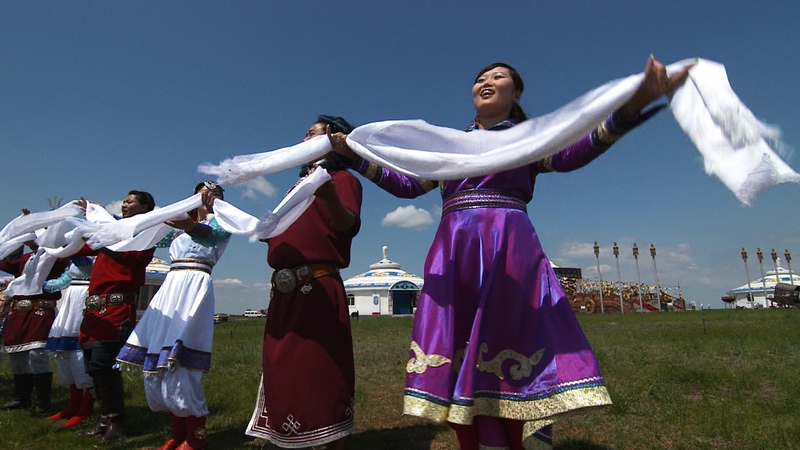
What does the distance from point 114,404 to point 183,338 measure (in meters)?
1.53

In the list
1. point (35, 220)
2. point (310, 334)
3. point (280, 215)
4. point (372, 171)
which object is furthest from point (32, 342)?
point (372, 171)

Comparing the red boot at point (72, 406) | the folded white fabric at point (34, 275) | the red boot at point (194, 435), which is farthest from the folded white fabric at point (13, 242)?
the red boot at point (194, 435)

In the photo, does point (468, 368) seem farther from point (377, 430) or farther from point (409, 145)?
point (377, 430)

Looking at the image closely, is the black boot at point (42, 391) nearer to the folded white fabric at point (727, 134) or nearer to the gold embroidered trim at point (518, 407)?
the gold embroidered trim at point (518, 407)

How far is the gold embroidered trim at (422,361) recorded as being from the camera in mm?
1904

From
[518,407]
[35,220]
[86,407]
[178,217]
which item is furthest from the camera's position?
[86,407]

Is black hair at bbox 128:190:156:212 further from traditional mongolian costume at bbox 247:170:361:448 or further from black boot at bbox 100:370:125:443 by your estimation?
traditional mongolian costume at bbox 247:170:361:448

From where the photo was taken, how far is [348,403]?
249 cm

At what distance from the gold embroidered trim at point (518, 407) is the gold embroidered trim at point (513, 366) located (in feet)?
0.35

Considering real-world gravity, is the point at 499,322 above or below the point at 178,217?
below

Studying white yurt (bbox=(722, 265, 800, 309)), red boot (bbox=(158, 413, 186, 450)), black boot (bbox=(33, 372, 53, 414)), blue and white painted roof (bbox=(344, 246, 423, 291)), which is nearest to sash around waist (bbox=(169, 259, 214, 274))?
red boot (bbox=(158, 413, 186, 450))

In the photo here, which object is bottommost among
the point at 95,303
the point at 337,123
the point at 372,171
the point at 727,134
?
the point at 95,303

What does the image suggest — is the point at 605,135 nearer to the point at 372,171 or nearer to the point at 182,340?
the point at 372,171

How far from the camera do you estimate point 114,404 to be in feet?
14.1
